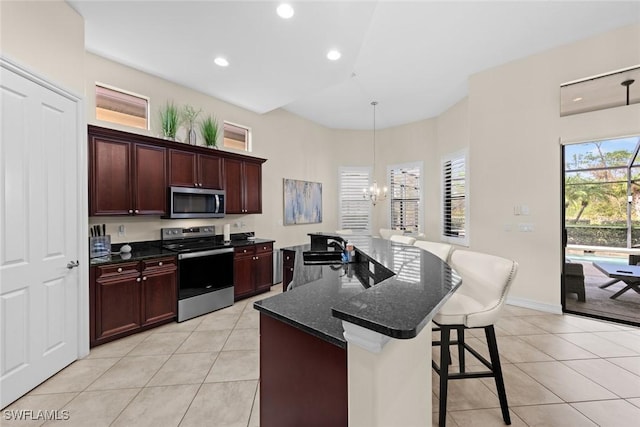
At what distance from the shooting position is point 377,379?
0.83 metres

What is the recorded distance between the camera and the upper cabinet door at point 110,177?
2771 mm

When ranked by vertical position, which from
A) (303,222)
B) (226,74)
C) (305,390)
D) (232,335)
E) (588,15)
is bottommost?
(232,335)

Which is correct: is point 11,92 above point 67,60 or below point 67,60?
below

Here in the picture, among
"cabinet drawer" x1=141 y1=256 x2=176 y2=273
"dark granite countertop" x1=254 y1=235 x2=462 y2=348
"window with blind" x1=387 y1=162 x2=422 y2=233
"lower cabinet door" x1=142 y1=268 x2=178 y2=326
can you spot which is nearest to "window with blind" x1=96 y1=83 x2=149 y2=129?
"cabinet drawer" x1=141 y1=256 x2=176 y2=273

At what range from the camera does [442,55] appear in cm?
348

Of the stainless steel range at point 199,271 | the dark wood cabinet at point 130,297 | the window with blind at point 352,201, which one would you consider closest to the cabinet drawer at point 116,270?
the dark wood cabinet at point 130,297

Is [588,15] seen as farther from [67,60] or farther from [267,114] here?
[67,60]

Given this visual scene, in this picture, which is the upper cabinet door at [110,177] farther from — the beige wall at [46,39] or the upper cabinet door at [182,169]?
the beige wall at [46,39]

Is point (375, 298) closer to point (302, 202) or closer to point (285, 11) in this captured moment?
point (285, 11)

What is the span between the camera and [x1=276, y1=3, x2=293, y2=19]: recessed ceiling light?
7.68 ft

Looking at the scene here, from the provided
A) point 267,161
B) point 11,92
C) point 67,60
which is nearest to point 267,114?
point 267,161

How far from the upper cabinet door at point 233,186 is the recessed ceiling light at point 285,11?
2.23 meters

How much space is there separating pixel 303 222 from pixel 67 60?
4.23m

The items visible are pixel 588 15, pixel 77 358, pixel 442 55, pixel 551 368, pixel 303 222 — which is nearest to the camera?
pixel 551 368
